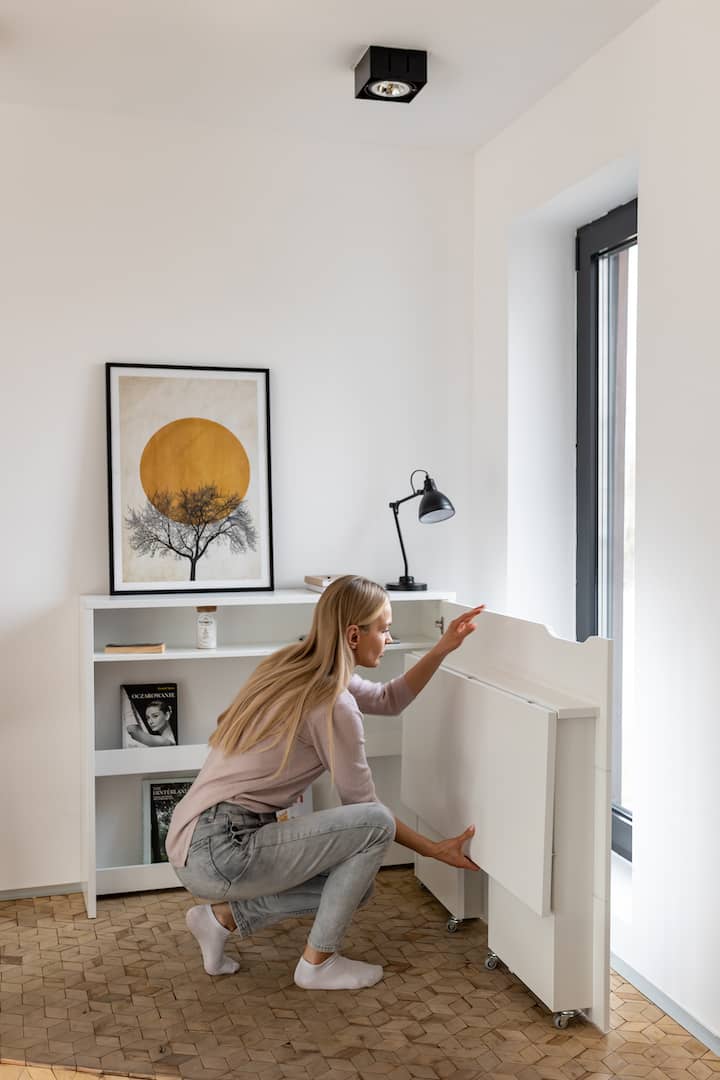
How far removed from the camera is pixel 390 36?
269cm

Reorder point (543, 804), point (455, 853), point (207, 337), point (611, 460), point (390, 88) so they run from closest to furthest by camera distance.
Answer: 1. point (543, 804)
2. point (455, 853)
3. point (390, 88)
4. point (611, 460)
5. point (207, 337)

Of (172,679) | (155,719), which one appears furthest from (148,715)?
(172,679)

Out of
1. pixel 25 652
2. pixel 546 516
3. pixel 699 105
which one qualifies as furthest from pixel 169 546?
pixel 699 105

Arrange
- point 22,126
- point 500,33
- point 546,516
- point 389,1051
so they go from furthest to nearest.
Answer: point 546,516
point 22,126
point 500,33
point 389,1051

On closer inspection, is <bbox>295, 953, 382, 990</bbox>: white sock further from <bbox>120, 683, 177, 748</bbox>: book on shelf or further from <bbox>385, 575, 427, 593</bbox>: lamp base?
<bbox>385, 575, 427, 593</bbox>: lamp base

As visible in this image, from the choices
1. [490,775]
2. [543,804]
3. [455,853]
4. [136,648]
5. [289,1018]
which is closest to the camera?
[543,804]

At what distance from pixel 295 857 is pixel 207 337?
5.71 feet

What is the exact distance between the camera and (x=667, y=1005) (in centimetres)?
246

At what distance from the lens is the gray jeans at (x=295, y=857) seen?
8.26ft

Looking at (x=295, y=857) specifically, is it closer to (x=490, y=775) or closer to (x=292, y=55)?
(x=490, y=775)

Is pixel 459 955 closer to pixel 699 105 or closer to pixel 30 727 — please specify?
pixel 30 727

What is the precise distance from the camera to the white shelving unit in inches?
122

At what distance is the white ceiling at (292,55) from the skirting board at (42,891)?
2484 millimetres

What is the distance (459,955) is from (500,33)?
248 cm
